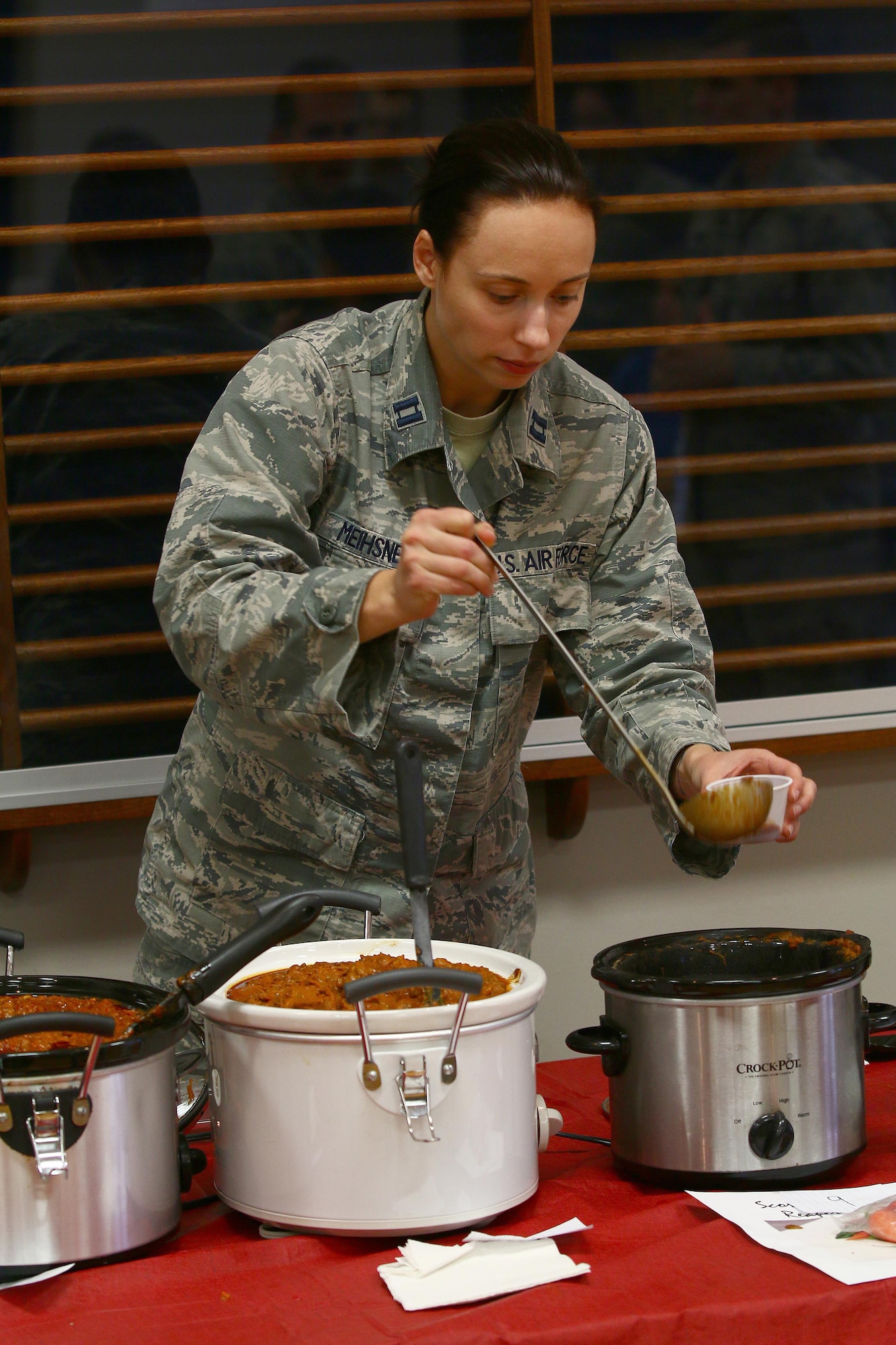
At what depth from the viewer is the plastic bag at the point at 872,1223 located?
1082mm

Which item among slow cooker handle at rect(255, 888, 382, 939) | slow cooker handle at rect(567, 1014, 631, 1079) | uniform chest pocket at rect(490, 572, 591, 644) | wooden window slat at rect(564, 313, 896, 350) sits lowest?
slow cooker handle at rect(567, 1014, 631, 1079)

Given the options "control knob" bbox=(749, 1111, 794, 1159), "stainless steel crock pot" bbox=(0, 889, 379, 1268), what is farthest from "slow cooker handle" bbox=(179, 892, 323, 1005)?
"control knob" bbox=(749, 1111, 794, 1159)

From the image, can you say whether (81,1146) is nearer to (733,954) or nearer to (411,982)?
(411,982)

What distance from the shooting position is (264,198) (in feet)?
7.96

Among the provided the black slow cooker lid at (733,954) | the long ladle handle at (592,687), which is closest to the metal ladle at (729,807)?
the long ladle handle at (592,687)

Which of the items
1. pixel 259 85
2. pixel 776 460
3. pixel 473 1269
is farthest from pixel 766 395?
pixel 473 1269

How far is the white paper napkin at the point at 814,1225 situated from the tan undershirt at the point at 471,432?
3.06ft

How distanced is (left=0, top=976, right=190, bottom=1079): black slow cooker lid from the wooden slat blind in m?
1.19

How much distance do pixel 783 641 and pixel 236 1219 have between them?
1876mm

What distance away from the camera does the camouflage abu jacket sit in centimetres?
154

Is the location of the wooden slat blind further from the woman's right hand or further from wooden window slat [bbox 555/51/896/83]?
the woman's right hand

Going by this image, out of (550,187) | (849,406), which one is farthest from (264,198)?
(849,406)

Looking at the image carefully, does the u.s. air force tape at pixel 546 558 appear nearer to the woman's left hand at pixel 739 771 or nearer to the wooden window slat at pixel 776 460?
the woman's left hand at pixel 739 771

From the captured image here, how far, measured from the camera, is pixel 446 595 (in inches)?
56.5
